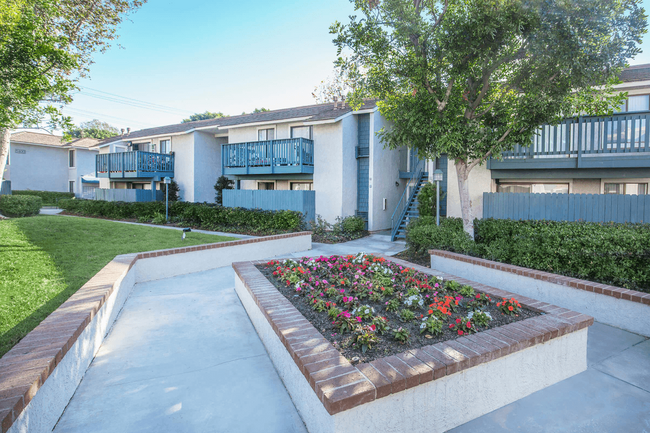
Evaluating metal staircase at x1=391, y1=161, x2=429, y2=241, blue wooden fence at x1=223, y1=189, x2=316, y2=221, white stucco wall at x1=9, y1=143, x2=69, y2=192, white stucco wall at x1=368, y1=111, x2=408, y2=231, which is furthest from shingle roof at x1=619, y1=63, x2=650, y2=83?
white stucco wall at x1=9, y1=143, x2=69, y2=192

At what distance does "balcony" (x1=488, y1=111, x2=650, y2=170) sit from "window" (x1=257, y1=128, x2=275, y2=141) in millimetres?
12064

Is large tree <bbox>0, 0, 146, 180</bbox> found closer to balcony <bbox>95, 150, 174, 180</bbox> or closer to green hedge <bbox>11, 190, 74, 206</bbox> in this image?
balcony <bbox>95, 150, 174, 180</bbox>

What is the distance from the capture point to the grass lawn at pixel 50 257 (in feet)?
13.8

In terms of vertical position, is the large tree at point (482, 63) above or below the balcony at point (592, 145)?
above

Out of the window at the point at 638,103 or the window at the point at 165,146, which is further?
the window at the point at 165,146

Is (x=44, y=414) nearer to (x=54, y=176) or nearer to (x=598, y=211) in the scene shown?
(x=598, y=211)

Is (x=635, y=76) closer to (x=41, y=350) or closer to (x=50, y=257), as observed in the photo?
(x=41, y=350)

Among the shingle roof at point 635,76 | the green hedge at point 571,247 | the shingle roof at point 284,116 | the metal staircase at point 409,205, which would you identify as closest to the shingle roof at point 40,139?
the shingle roof at point 284,116

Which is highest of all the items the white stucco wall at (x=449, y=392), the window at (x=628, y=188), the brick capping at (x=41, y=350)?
the window at (x=628, y=188)

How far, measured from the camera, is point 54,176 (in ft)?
98.2

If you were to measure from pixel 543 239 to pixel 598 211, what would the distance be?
286 centimetres

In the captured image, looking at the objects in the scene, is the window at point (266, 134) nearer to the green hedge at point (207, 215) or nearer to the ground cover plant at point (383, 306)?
the green hedge at point (207, 215)

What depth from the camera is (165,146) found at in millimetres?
21500

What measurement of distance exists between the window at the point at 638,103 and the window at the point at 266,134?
14527 millimetres
